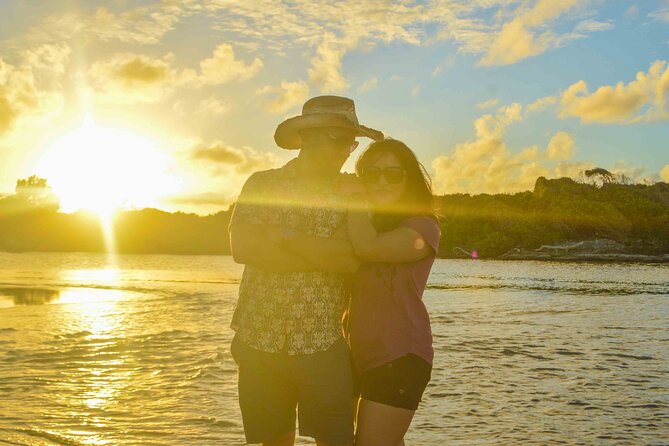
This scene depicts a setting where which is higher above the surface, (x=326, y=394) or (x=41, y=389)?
(x=326, y=394)

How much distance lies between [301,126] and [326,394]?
4.36 feet

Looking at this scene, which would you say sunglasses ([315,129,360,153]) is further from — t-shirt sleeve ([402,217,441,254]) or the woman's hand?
t-shirt sleeve ([402,217,441,254])

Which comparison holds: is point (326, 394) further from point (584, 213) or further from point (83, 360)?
point (584, 213)

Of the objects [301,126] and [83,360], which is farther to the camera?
[83,360]

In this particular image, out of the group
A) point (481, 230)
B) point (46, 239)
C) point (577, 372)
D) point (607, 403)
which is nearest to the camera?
point (607, 403)

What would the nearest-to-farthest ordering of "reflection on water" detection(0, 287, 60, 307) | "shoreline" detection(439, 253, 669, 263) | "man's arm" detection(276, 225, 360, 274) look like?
1. "man's arm" detection(276, 225, 360, 274)
2. "reflection on water" detection(0, 287, 60, 307)
3. "shoreline" detection(439, 253, 669, 263)

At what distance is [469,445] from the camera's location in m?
6.53

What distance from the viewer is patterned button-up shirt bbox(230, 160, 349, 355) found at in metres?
3.27

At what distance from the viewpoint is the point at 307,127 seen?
333cm

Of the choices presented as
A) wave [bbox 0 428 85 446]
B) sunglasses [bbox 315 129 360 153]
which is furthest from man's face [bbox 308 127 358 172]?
wave [bbox 0 428 85 446]

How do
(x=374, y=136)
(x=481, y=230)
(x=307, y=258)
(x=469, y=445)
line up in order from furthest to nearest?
(x=481, y=230) → (x=469, y=445) → (x=374, y=136) → (x=307, y=258)

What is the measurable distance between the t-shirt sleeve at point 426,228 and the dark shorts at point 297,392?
67 cm

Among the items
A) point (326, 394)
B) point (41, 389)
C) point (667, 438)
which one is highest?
point (326, 394)

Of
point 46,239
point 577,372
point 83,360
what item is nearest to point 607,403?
point 577,372
